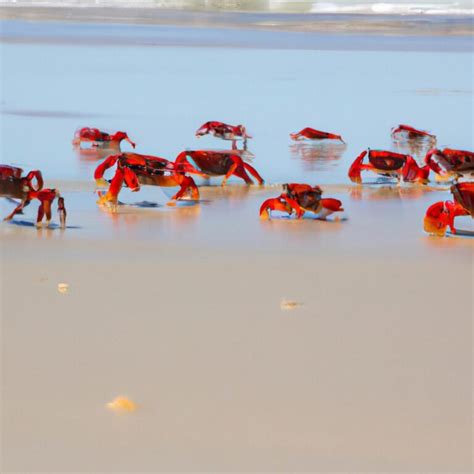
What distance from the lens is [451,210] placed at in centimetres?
530

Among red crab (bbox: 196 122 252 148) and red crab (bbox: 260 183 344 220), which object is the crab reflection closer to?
red crab (bbox: 260 183 344 220)

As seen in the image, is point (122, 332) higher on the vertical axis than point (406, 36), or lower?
higher

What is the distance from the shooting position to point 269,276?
4.49 m

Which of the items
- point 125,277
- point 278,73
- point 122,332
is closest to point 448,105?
point 278,73

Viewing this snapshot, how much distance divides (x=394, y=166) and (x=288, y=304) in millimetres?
2588

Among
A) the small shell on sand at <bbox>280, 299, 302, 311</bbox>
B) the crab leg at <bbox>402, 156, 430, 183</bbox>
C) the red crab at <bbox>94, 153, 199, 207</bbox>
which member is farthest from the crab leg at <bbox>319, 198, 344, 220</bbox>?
the small shell on sand at <bbox>280, 299, 302, 311</bbox>

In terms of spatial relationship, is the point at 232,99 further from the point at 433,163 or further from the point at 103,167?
the point at 103,167

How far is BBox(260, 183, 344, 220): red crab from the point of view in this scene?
5543mm

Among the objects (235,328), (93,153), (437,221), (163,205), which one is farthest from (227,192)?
(235,328)

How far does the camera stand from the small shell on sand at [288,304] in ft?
13.2

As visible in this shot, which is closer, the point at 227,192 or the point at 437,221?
the point at 437,221

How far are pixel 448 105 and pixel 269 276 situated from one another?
21.7ft

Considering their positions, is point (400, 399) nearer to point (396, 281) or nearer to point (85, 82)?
point (396, 281)

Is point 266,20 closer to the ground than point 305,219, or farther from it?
closer to the ground
